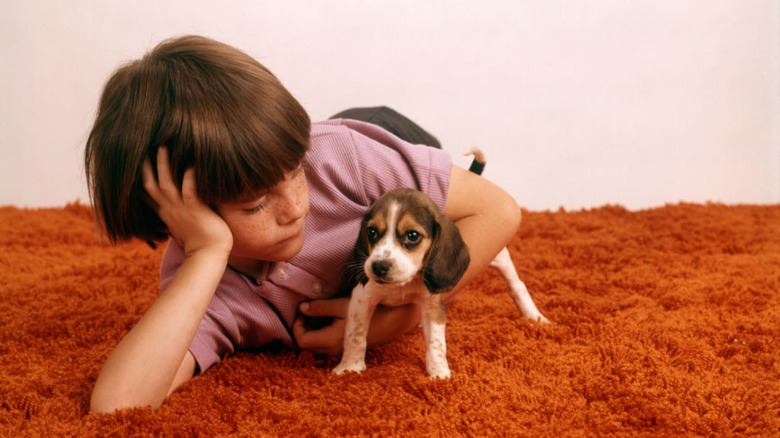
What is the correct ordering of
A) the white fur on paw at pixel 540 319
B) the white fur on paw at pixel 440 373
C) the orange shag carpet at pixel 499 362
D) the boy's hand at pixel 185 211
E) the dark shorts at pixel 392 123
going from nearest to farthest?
the orange shag carpet at pixel 499 362 → the boy's hand at pixel 185 211 → the white fur on paw at pixel 440 373 → the white fur on paw at pixel 540 319 → the dark shorts at pixel 392 123

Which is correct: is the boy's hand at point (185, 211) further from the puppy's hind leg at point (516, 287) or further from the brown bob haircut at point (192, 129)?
the puppy's hind leg at point (516, 287)

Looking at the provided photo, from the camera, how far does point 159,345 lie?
1.27 metres

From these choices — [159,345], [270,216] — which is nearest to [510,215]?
[270,216]

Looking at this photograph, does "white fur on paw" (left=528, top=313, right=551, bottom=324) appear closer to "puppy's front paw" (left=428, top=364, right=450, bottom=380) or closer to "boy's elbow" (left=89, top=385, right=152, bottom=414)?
"puppy's front paw" (left=428, top=364, right=450, bottom=380)

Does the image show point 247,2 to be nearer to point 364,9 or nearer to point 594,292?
point 364,9

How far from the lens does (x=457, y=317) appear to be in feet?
5.98

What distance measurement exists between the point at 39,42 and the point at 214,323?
2.62m

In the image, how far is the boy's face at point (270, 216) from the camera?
132 cm

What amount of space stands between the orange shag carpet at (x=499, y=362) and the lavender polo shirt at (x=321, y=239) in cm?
8

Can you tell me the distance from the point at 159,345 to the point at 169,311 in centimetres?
7

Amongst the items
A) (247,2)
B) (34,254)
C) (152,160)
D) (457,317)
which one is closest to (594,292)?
(457,317)

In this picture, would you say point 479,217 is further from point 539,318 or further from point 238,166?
point 238,166


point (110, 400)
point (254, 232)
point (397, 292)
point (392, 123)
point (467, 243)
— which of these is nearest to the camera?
point (110, 400)

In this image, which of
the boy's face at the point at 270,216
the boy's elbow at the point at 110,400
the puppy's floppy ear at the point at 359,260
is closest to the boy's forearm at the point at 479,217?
the puppy's floppy ear at the point at 359,260
